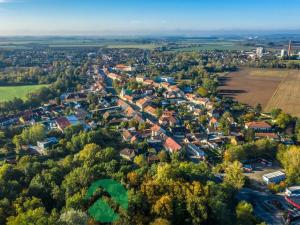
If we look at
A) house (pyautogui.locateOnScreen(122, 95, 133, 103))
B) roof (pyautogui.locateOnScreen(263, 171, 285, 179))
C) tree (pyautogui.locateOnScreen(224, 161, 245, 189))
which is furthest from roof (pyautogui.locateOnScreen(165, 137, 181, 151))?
house (pyautogui.locateOnScreen(122, 95, 133, 103))

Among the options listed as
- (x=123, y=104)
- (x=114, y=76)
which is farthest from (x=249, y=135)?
(x=114, y=76)

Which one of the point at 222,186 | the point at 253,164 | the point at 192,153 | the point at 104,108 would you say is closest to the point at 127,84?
the point at 104,108

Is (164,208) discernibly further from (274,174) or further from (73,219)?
(274,174)

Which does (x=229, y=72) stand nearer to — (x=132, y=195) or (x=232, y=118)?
(x=232, y=118)

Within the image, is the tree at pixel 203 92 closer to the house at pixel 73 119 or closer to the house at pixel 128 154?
the house at pixel 73 119

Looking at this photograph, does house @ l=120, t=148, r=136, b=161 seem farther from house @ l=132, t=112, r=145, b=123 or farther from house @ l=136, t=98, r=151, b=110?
house @ l=136, t=98, r=151, b=110

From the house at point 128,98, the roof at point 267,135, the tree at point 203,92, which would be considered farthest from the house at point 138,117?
the tree at point 203,92
